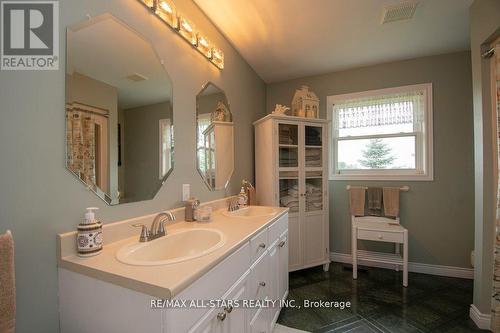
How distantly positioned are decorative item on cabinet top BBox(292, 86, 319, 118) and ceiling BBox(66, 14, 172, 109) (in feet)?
5.32

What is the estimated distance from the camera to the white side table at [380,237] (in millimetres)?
2205

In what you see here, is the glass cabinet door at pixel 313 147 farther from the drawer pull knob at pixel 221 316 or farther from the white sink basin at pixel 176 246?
the drawer pull knob at pixel 221 316

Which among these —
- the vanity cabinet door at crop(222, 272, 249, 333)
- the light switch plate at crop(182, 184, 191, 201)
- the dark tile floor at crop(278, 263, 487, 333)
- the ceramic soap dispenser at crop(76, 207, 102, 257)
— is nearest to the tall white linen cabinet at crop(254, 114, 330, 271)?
the dark tile floor at crop(278, 263, 487, 333)

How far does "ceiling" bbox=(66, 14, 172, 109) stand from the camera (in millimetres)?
919

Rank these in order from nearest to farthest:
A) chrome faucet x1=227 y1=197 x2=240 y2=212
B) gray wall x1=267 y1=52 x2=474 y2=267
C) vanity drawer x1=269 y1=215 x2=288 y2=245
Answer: vanity drawer x1=269 y1=215 x2=288 y2=245 < chrome faucet x1=227 y1=197 x2=240 y2=212 < gray wall x1=267 y1=52 x2=474 y2=267

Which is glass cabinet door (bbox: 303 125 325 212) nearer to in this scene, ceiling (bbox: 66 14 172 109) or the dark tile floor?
the dark tile floor

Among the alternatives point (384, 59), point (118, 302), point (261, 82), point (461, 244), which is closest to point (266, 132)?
point (261, 82)

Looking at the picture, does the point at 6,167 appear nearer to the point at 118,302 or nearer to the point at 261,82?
the point at 118,302

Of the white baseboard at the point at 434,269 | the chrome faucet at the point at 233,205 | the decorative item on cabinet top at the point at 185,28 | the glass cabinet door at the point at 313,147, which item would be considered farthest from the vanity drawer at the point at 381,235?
the decorative item on cabinet top at the point at 185,28

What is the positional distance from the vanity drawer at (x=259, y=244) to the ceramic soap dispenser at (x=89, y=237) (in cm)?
68

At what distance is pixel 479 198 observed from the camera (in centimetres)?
165

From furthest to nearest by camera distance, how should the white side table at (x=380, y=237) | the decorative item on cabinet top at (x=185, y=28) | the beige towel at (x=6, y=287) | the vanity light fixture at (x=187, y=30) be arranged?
the white side table at (x=380, y=237) < the vanity light fixture at (x=187, y=30) < the decorative item on cabinet top at (x=185, y=28) < the beige towel at (x=6, y=287)

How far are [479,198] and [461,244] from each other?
104cm

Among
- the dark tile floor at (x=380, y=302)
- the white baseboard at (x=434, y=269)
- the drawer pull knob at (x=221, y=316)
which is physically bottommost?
the dark tile floor at (x=380, y=302)
